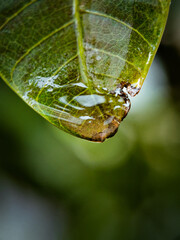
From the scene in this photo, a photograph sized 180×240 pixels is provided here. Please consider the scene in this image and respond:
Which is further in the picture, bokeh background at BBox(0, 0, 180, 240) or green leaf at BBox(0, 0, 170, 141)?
bokeh background at BBox(0, 0, 180, 240)

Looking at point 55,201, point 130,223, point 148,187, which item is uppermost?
point 55,201

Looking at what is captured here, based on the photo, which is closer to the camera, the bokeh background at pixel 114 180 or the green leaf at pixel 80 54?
the green leaf at pixel 80 54

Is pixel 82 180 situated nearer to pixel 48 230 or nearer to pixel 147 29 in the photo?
pixel 48 230

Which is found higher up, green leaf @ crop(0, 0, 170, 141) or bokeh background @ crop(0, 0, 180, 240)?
green leaf @ crop(0, 0, 170, 141)

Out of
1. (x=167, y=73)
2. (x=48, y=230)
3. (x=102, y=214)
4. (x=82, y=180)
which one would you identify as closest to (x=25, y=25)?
(x=82, y=180)
